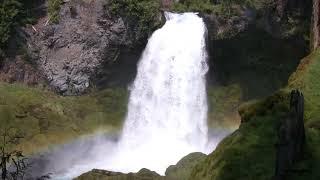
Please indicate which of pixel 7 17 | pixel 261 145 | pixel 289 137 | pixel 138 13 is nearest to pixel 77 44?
pixel 138 13

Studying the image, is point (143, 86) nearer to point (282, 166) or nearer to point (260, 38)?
point (260, 38)

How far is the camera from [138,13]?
33844mm

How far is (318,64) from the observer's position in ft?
73.3

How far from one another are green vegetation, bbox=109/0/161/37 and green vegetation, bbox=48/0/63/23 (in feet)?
11.0

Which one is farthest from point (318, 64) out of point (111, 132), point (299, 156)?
point (111, 132)

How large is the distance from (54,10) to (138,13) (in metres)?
5.21

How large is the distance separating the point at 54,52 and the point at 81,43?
1.78 metres

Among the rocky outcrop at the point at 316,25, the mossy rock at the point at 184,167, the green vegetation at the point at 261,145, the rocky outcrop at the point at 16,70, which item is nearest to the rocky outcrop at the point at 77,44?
the rocky outcrop at the point at 16,70

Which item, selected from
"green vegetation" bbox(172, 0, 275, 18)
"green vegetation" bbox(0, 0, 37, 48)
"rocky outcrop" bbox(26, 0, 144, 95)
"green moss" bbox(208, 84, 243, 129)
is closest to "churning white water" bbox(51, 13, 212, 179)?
"green moss" bbox(208, 84, 243, 129)

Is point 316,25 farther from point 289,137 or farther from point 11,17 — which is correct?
point 11,17

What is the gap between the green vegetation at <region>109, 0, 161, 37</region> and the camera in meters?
33.7

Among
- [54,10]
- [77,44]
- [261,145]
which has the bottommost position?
[261,145]

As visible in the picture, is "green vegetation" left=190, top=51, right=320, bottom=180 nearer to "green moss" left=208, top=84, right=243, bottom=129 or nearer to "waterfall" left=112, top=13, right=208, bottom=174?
"waterfall" left=112, top=13, right=208, bottom=174

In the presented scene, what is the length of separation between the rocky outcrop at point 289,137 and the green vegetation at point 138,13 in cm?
2058
